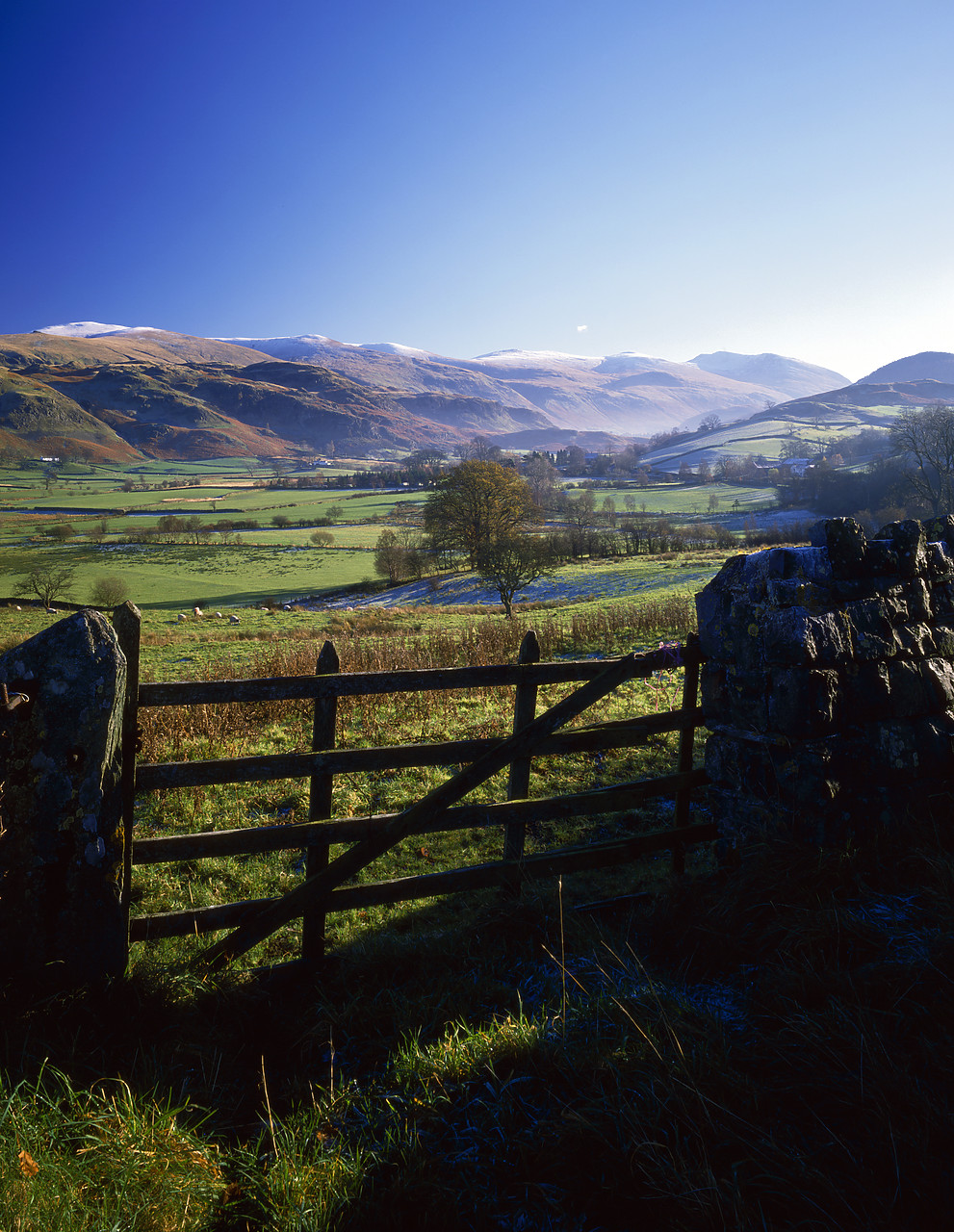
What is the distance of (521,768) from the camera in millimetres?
4738

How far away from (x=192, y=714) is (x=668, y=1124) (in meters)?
9.37

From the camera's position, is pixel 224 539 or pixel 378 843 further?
pixel 224 539

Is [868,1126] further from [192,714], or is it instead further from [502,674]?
[192,714]

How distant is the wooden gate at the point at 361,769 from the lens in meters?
3.76

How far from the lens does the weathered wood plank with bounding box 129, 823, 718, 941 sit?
3.86 metres

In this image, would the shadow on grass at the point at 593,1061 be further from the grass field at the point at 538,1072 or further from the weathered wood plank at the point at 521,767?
the weathered wood plank at the point at 521,767

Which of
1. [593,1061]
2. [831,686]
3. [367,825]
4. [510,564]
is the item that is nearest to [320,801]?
[367,825]

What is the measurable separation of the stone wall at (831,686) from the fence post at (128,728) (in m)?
3.93

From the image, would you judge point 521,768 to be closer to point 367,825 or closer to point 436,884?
point 436,884

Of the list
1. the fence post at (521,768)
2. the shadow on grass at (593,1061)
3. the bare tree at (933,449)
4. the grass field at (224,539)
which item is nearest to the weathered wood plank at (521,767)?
the fence post at (521,768)

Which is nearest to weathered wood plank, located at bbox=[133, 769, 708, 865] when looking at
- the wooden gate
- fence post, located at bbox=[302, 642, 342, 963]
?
the wooden gate

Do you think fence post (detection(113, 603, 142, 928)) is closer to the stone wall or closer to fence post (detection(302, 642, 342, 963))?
fence post (detection(302, 642, 342, 963))

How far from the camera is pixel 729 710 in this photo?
480 centimetres

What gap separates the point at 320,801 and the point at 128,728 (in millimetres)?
1258
